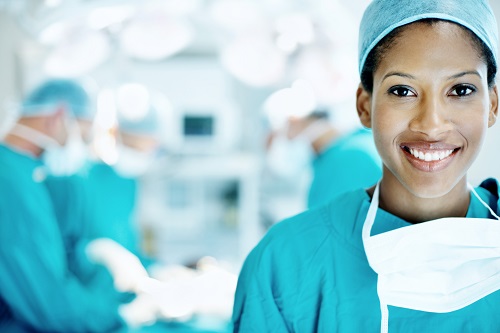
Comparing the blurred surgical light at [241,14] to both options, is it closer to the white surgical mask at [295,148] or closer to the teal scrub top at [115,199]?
the white surgical mask at [295,148]

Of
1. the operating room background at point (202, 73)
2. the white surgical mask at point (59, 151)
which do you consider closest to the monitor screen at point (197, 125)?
the operating room background at point (202, 73)

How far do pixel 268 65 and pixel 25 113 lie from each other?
117 centimetres

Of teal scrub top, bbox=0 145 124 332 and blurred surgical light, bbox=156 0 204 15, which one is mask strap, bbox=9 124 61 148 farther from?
blurred surgical light, bbox=156 0 204 15

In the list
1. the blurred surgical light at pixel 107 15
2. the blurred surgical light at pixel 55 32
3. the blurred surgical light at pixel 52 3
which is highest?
the blurred surgical light at pixel 52 3

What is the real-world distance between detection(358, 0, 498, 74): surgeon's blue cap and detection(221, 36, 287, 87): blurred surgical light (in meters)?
1.72

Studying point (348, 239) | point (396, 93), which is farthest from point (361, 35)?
point (348, 239)

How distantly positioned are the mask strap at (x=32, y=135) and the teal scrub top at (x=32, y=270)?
227mm

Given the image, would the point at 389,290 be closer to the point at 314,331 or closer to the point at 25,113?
the point at 314,331

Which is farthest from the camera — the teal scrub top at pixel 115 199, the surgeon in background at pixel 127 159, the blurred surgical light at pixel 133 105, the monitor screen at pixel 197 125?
the monitor screen at pixel 197 125

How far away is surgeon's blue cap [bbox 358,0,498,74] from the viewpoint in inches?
35.4

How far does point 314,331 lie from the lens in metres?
1.02

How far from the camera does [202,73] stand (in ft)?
14.4

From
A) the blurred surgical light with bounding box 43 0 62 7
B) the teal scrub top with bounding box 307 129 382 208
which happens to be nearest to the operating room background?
the blurred surgical light with bounding box 43 0 62 7

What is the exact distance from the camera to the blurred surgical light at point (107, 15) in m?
2.52
